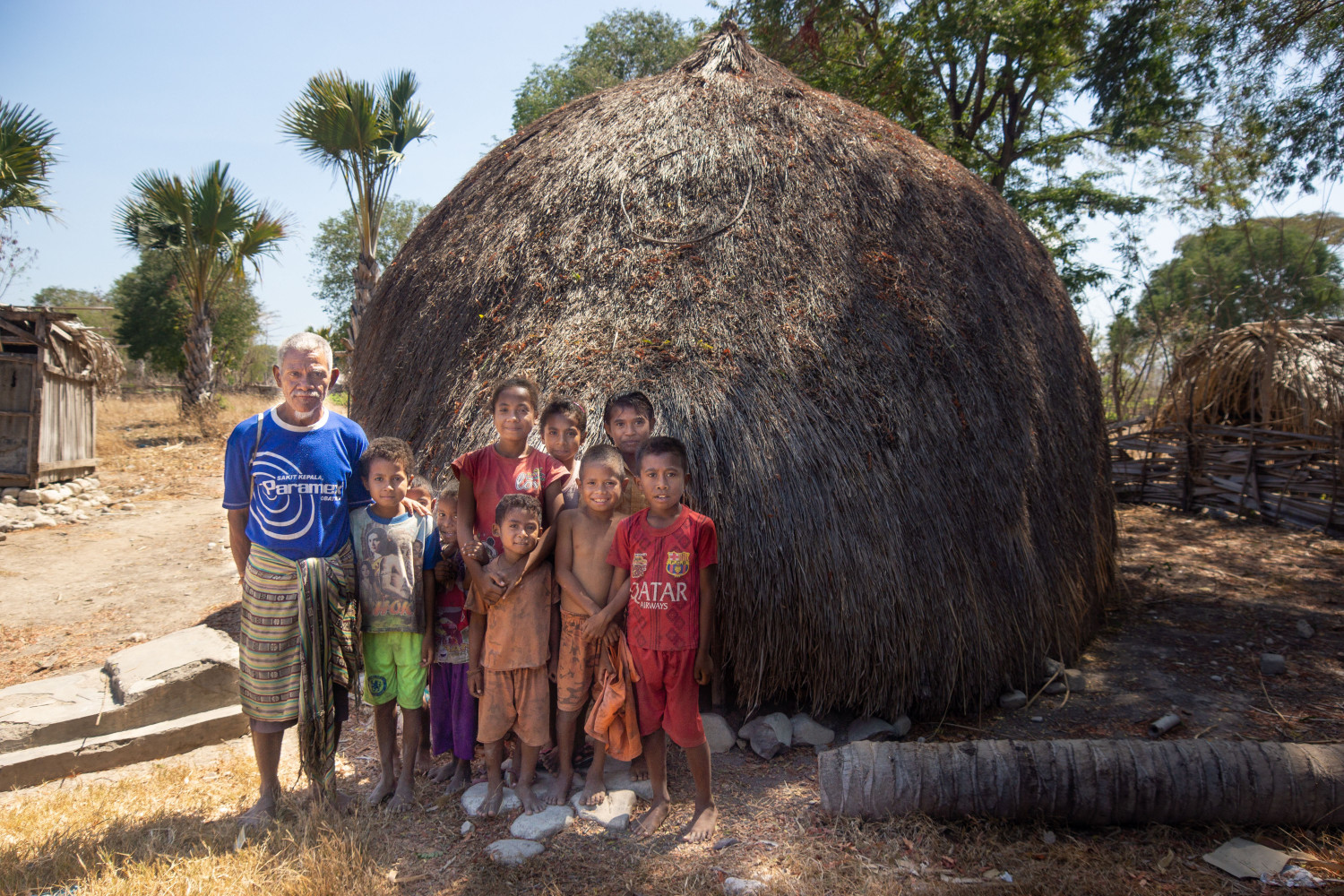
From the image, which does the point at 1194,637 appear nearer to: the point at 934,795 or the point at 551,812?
the point at 934,795

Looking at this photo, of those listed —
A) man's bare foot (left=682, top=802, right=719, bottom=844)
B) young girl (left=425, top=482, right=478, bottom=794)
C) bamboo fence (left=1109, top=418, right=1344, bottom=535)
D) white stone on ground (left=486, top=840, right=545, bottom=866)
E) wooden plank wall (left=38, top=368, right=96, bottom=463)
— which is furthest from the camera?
wooden plank wall (left=38, top=368, right=96, bottom=463)

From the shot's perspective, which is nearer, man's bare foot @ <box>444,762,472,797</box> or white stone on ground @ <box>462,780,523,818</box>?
white stone on ground @ <box>462,780,523,818</box>

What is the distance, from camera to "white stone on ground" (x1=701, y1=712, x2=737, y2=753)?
12.1ft

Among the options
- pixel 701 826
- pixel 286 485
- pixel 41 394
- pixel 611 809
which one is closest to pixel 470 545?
pixel 286 485

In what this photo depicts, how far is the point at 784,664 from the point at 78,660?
481cm

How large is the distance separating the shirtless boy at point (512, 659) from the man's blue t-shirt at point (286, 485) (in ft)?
2.10

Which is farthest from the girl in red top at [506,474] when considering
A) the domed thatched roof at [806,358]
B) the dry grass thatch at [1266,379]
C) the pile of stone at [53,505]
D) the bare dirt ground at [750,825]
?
the pile of stone at [53,505]

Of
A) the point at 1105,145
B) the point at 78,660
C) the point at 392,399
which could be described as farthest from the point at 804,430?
the point at 1105,145

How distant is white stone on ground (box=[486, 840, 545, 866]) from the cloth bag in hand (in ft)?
1.44

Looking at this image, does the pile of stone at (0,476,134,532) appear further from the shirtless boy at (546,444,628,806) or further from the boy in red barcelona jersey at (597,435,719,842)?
the boy in red barcelona jersey at (597,435,719,842)

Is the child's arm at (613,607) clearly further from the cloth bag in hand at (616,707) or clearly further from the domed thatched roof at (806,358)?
the domed thatched roof at (806,358)

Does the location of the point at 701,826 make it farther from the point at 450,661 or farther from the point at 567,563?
the point at 450,661

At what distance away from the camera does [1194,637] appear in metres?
5.17

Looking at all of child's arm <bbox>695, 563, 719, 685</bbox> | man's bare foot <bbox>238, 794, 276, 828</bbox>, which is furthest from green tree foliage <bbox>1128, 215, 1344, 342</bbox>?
man's bare foot <bbox>238, 794, 276, 828</bbox>
